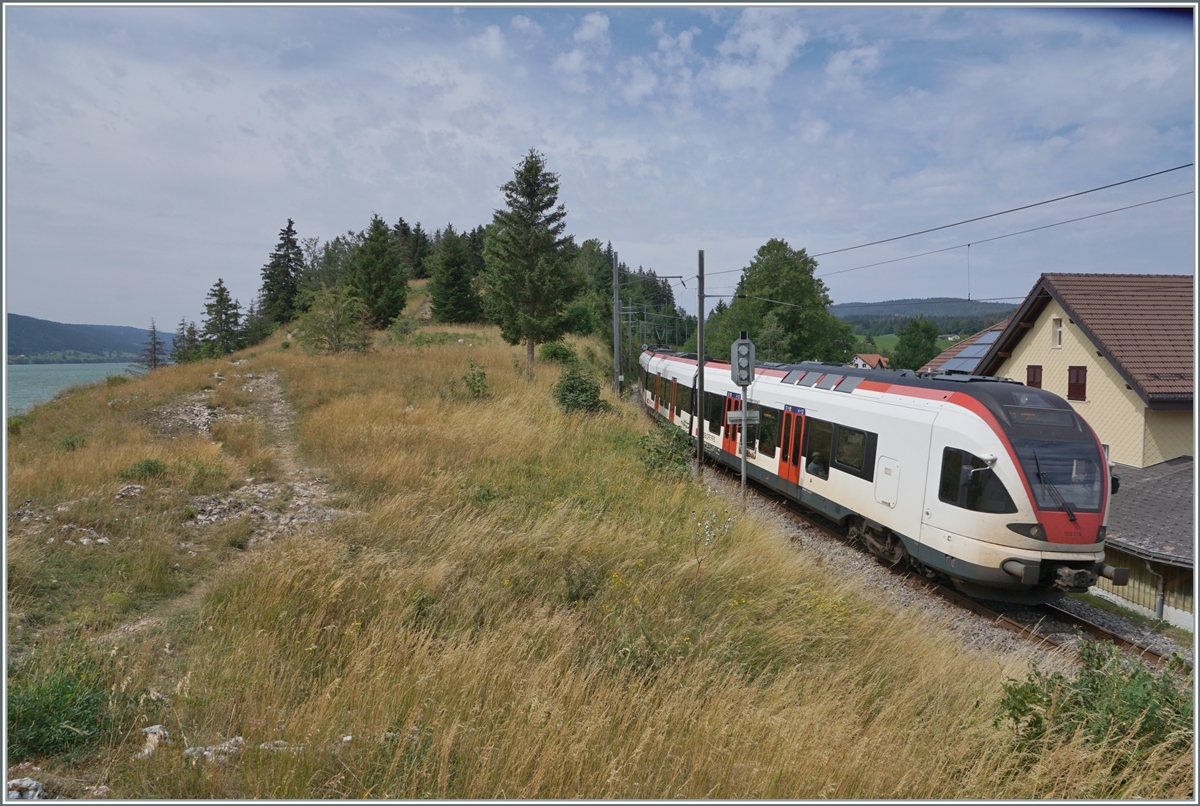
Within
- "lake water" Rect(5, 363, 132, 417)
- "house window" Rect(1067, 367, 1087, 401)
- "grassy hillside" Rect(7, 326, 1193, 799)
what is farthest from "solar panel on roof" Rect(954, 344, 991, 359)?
"lake water" Rect(5, 363, 132, 417)

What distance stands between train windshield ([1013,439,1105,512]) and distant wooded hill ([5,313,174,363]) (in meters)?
11.7

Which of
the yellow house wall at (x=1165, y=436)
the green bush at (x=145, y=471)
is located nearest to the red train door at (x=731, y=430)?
the green bush at (x=145, y=471)

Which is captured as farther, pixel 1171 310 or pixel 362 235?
pixel 362 235

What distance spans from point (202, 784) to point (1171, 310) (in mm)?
27564

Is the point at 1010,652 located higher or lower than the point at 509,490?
lower

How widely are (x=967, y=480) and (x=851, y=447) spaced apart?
274 centimetres

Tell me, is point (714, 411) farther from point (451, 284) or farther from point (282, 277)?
point (282, 277)

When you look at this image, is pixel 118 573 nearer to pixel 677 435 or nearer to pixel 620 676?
pixel 620 676

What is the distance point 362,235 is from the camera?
43.6 metres

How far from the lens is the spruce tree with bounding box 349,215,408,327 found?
1666 inches

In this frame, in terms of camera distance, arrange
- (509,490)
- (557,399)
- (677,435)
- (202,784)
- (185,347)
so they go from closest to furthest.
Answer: (202,784)
(509,490)
(677,435)
(557,399)
(185,347)

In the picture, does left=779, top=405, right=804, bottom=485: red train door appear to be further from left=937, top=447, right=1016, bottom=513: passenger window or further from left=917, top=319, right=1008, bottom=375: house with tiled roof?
left=917, top=319, right=1008, bottom=375: house with tiled roof

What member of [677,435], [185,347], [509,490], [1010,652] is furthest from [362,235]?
[1010,652]

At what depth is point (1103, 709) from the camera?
423 centimetres
